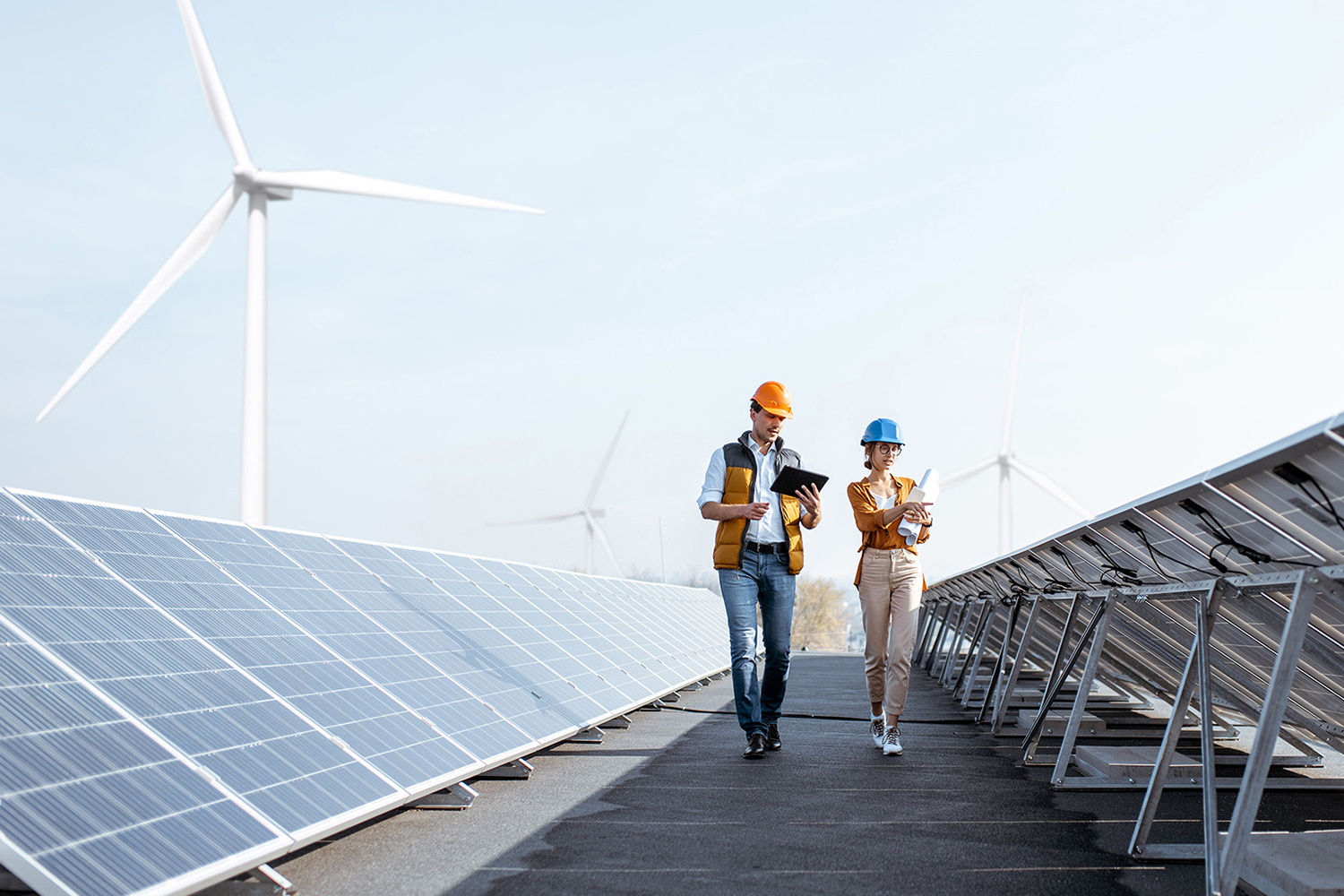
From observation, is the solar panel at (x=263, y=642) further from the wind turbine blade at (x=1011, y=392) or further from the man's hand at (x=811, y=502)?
the wind turbine blade at (x=1011, y=392)

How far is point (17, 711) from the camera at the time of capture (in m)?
4.38

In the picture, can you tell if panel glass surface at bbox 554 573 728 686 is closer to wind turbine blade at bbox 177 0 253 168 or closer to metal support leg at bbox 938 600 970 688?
metal support leg at bbox 938 600 970 688

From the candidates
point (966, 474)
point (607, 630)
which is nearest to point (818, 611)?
point (966, 474)

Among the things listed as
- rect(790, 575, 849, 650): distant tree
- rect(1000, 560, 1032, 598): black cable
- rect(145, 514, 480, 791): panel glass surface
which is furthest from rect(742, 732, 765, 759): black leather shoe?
rect(790, 575, 849, 650): distant tree

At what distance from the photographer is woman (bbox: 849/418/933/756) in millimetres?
9766

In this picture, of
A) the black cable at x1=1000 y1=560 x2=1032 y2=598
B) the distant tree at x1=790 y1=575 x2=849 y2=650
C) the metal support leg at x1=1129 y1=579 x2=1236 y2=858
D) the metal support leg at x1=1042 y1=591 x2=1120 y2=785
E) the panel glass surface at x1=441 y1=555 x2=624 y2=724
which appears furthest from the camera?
the distant tree at x1=790 y1=575 x2=849 y2=650

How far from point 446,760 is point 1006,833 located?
3.31 m

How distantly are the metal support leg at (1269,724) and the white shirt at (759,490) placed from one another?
509 cm

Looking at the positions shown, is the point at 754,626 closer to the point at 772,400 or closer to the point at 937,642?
the point at 772,400

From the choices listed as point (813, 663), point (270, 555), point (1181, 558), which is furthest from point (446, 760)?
point (813, 663)

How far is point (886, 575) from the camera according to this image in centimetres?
A: 998

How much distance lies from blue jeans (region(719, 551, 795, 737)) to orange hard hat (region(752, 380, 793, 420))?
1.28m

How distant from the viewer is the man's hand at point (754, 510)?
30.5 ft

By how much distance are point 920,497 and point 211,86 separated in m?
17.6
